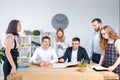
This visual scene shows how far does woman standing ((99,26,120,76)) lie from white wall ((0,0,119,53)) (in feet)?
8.57

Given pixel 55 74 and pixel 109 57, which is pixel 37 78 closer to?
pixel 55 74

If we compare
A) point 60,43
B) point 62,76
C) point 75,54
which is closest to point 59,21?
point 60,43

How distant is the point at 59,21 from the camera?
513 centimetres

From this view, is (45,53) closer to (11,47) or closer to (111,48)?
(11,47)

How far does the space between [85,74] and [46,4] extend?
325 cm

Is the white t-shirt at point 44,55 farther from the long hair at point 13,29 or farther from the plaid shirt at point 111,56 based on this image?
the plaid shirt at point 111,56

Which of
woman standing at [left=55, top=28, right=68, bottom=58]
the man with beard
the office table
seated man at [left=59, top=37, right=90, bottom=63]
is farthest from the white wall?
the office table

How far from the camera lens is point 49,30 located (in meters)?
5.11

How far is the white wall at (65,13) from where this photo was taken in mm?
5004

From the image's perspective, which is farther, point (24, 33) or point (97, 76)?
point (24, 33)

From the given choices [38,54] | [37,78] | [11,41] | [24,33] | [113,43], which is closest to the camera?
[37,78]

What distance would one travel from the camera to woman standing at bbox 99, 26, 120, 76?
239 centimetres

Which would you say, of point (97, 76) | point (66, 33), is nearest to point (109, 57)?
point (97, 76)

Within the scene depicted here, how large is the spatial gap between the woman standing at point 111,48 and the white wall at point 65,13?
261 centimetres
